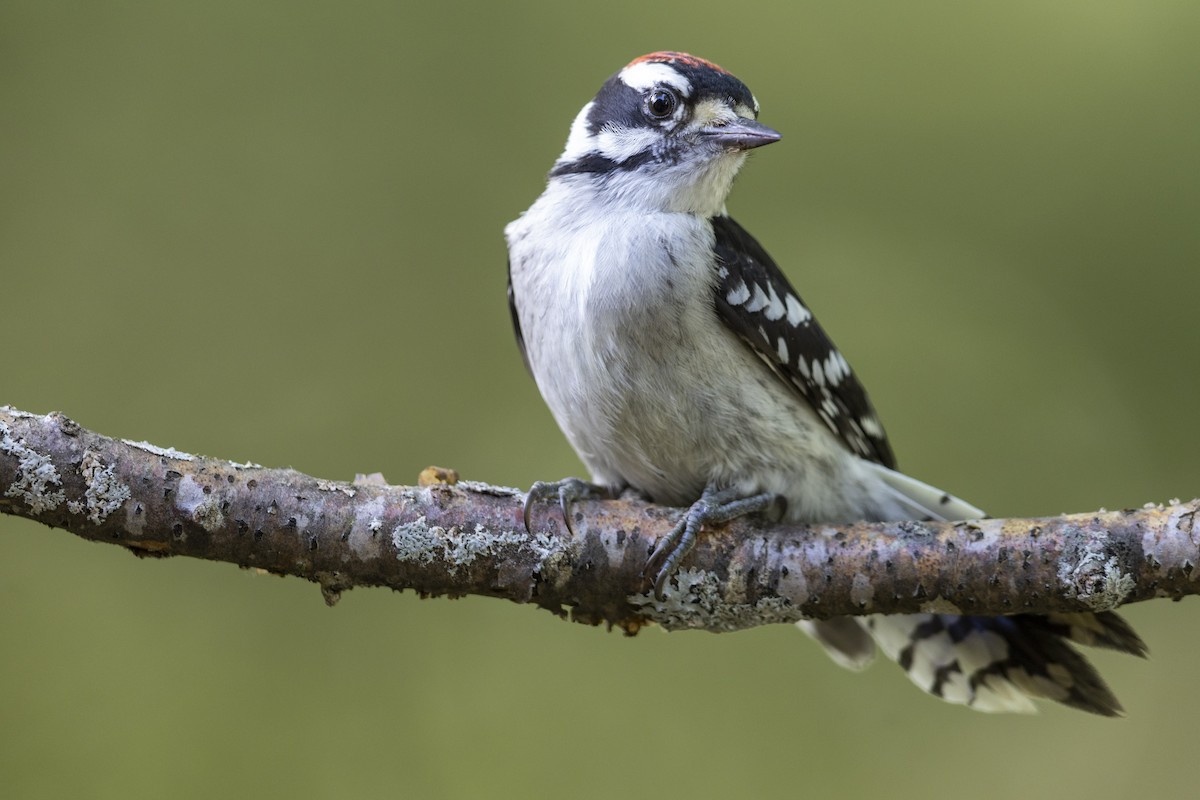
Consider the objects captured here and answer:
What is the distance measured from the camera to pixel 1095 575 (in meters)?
1.86

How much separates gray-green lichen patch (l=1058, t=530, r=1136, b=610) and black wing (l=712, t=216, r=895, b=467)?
0.72m

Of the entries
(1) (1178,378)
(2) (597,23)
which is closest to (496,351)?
(2) (597,23)

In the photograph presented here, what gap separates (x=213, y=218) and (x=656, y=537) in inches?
108

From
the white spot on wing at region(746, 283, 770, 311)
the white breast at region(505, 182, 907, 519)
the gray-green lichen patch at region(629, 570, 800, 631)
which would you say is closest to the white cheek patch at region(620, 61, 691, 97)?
the white breast at region(505, 182, 907, 519)

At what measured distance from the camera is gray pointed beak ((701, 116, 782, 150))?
2.36m

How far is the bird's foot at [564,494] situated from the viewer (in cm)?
211

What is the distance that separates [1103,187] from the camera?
159 inches

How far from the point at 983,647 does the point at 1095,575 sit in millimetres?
725

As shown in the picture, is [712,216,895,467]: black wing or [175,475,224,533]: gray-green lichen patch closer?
[175,475,224,533]: gray-green lichen patch

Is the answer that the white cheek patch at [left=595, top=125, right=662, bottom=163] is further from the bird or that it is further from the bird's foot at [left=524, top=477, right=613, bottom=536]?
the bird's foot at [left=524, top=477, right=613, bottom=536]

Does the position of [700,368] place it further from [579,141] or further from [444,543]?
[579,141]

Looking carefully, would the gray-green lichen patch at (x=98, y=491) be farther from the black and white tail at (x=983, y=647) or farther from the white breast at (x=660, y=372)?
the black and white tail at (x=983, y=647)

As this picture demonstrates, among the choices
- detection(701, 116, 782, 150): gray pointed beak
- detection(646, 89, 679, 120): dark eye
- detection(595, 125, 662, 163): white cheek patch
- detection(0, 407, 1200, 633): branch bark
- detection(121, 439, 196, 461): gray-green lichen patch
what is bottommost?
detection(0, 407, 1200, 633): branch bark

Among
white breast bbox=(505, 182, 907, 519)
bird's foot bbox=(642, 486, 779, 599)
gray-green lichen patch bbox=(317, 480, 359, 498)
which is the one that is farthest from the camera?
white breast bbox=(505, 182, 907, 519)
